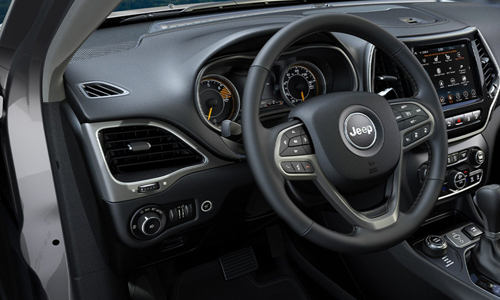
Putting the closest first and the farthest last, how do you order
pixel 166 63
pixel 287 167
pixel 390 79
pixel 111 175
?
pixel 287 167 → pixel 111 175 → pixel 166 63 → pixel 390 79

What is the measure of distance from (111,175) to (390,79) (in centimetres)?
101

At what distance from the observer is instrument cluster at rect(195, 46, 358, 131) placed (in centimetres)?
147

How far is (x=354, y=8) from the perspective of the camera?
2260mm

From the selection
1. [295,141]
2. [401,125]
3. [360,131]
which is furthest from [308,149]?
[401,125]

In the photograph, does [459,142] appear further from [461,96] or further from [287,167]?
[287,167]

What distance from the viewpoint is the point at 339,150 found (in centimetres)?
124

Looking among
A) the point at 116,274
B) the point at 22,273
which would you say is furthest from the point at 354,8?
the point at 22,273

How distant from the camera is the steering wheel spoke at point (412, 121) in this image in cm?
139

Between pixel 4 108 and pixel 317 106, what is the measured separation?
83 cm

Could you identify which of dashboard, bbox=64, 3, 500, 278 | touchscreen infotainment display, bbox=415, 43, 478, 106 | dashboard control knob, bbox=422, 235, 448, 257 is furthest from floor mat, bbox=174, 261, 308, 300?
touchscreen infotainment display, bbox=415, 43, 478, 106

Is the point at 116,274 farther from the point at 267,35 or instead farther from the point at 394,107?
the point at 394,107

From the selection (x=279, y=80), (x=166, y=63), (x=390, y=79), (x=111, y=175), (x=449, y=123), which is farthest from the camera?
(x=449, y=123)

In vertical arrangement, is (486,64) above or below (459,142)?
above

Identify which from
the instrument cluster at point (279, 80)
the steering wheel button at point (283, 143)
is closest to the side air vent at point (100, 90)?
the instrument cluster at point (279, 80)
